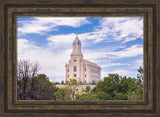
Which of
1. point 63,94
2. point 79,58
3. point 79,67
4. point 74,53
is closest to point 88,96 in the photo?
point 63,94

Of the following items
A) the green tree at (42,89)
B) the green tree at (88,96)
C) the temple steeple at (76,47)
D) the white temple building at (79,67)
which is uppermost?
the temple steeple at (76,47)

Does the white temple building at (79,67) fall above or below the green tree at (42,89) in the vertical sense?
above

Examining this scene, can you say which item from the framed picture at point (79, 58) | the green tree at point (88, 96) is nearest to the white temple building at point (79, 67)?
the framed picture at point (79, 58)

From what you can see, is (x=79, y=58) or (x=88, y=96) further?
(x=88, y=96)

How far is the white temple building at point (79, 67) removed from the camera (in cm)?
301

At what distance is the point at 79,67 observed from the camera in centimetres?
304

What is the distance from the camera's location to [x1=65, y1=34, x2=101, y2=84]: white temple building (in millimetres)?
3014

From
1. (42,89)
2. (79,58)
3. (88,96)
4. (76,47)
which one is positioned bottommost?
(88,96)

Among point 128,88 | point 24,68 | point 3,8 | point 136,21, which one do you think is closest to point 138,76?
point 128,88

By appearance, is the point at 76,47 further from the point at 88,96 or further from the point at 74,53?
the point at 88,96

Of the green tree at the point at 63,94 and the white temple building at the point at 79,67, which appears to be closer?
the white temple building at the point at 79,67

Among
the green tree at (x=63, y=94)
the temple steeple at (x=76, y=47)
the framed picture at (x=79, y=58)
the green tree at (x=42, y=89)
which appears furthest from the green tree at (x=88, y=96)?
the temple steeple at (x=76, y=47)

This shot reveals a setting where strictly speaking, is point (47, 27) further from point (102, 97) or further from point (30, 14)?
point (102, 97)

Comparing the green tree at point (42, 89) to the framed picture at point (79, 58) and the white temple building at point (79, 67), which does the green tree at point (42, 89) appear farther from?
the white temple building at point (79, 67)
